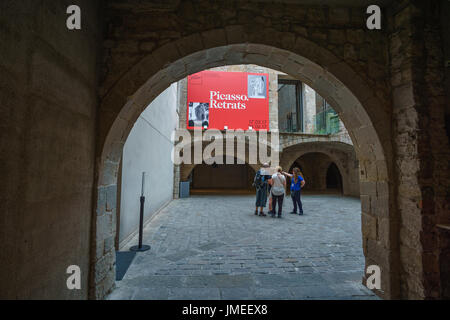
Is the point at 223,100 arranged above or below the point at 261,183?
above

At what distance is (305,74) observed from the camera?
8.02 ft

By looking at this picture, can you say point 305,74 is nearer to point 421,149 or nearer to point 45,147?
point 421,149

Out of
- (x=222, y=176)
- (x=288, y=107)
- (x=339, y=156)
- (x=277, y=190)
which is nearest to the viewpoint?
(x=277, y=190)

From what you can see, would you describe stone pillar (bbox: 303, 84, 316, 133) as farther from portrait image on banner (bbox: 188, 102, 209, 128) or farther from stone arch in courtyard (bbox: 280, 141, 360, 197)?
portrait image on banner (bbox: 188, 102, 209, 128)

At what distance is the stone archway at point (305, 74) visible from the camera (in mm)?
2014

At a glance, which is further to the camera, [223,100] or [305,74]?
[223,100]

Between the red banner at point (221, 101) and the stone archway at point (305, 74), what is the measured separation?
276 inches

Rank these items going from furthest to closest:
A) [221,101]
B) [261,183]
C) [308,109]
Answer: [308,109] < [221,101] < [261,183]

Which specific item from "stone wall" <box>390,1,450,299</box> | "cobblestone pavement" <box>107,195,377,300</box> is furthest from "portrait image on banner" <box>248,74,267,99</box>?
"stone wall" <box>390,1,450,299</box>

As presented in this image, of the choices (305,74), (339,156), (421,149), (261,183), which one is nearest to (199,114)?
(261,183)

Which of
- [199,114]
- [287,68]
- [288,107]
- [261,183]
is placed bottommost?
[261,183]

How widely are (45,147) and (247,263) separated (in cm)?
245

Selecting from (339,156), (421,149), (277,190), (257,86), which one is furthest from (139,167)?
(339,156)

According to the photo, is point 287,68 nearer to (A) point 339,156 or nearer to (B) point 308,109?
(B) point 308,109
